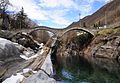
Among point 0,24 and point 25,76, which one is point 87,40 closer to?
point 0,24

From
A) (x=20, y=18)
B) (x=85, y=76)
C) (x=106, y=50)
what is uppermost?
(x=20, y=18)

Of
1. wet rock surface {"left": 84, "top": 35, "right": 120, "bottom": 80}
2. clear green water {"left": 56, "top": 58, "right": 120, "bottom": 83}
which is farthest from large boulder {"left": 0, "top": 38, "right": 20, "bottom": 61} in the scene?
wet rock surface {"left": 84, "top": 35, "right": 120, "bottom": 80}

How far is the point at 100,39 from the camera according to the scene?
372 feet

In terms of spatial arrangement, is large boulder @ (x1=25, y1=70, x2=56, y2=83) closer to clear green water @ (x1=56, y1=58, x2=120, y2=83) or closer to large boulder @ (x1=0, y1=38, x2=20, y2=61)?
large boulder @ (x1=0, y1=38, x2=20, y2=61)

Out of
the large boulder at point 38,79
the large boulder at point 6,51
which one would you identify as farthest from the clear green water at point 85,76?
the large boulder at point 38,79

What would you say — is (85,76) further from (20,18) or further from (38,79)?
(20,18)

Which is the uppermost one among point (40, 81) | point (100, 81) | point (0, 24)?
point (0, 24)

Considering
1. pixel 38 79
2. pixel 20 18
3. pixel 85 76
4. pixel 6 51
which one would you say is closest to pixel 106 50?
pixel 85 76

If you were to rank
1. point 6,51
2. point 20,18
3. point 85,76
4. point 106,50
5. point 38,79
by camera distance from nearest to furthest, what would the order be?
point 38,79 → point 6,51 → point 85,76 → point 106,50 → point 20,18

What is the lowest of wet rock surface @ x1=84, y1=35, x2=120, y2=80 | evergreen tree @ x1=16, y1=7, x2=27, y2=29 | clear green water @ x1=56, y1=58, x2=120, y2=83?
clear green water @ x1=56, y1=58, x2=120, y2=83

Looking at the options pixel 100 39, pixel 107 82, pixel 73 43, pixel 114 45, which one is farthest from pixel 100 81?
pixel 73 43

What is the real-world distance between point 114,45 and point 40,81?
79080 millimetres

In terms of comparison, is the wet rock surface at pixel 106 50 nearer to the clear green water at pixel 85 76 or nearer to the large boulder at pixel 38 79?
the clear green water at pixel 85 76

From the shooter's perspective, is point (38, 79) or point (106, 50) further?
point (106, 50)
